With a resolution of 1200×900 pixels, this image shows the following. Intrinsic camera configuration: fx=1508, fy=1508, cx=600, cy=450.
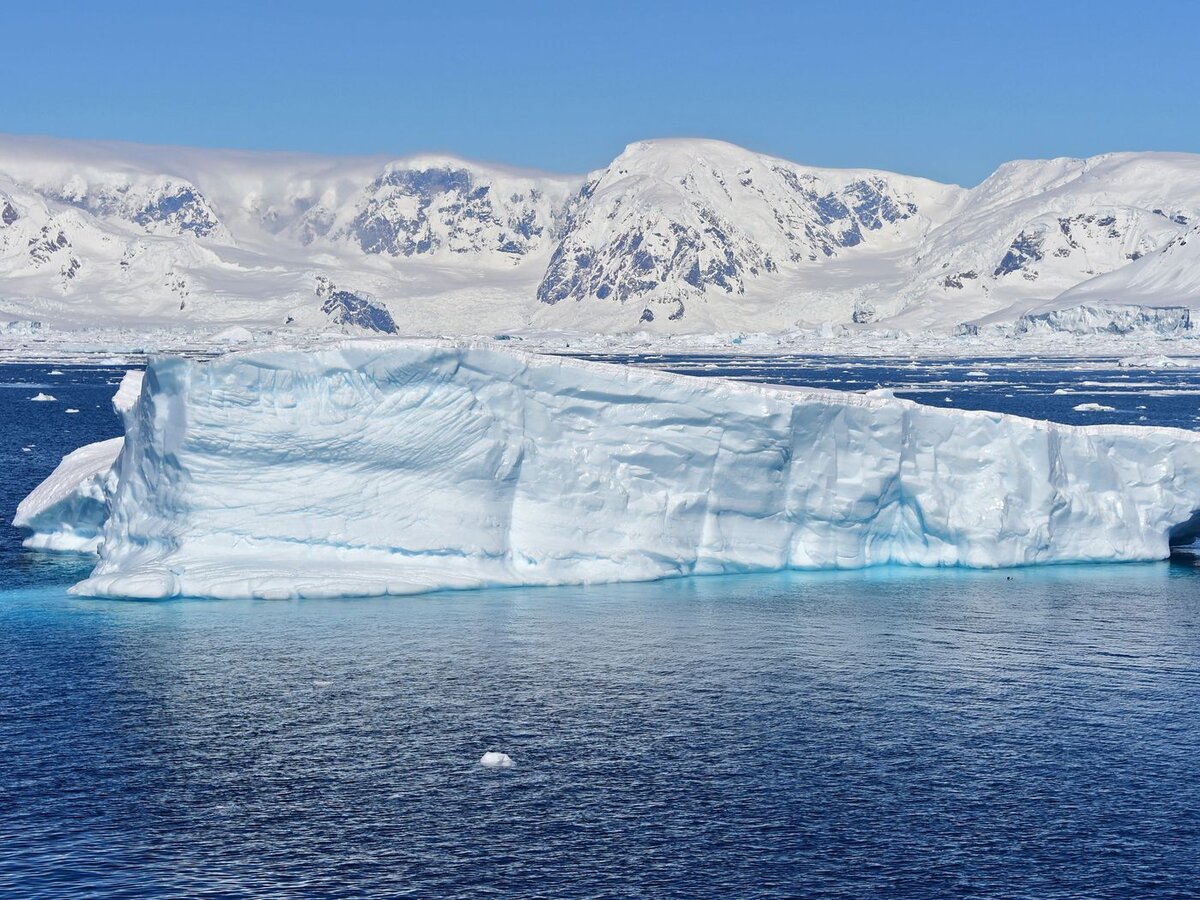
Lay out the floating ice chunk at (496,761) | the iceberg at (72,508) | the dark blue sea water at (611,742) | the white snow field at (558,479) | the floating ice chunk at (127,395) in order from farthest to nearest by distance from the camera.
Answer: the floating ice chunk at (127,395) → the iceberg at (72,508) → the white snow field at (558,479) → the floating ice chunk at (496,761) → the dark blue sea water at (611,742)

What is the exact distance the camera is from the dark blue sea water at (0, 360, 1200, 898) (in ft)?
46.6

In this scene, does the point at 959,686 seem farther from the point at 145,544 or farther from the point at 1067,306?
the point at 1067,306

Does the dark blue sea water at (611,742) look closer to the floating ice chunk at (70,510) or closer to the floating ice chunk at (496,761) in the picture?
the floating ice chunk at (496,761)

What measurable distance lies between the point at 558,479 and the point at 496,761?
1127 centimetres

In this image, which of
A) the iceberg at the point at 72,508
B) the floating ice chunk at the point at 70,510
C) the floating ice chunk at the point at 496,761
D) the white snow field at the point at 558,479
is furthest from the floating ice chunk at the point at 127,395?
the floating ice chunk at the point at 496,761

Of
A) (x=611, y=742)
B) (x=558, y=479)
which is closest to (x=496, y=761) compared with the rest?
(x=611, y=742)

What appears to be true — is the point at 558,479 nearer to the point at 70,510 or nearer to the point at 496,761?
the point at 70,510

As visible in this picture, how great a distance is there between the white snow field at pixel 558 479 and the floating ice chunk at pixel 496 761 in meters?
9.55

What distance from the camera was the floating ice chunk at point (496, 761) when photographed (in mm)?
16828

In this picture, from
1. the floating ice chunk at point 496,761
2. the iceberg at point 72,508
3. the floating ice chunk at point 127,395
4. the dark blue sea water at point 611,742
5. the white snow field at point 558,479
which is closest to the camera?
the dark blue sea water at point 611,742

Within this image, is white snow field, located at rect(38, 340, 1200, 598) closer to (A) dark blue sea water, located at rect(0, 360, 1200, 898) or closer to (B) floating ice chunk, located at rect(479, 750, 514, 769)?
(A) dark blue sea water, located at rect(0, 360, 1200, 898)

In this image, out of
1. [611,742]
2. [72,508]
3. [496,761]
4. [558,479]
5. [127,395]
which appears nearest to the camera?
[496,761]

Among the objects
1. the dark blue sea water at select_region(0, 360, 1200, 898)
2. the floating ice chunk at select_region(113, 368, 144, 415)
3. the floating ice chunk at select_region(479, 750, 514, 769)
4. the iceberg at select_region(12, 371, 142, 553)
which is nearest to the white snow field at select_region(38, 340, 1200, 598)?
the dark blue sea water at select_region(0, 360, 1200, 898)

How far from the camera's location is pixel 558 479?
1093 inches
